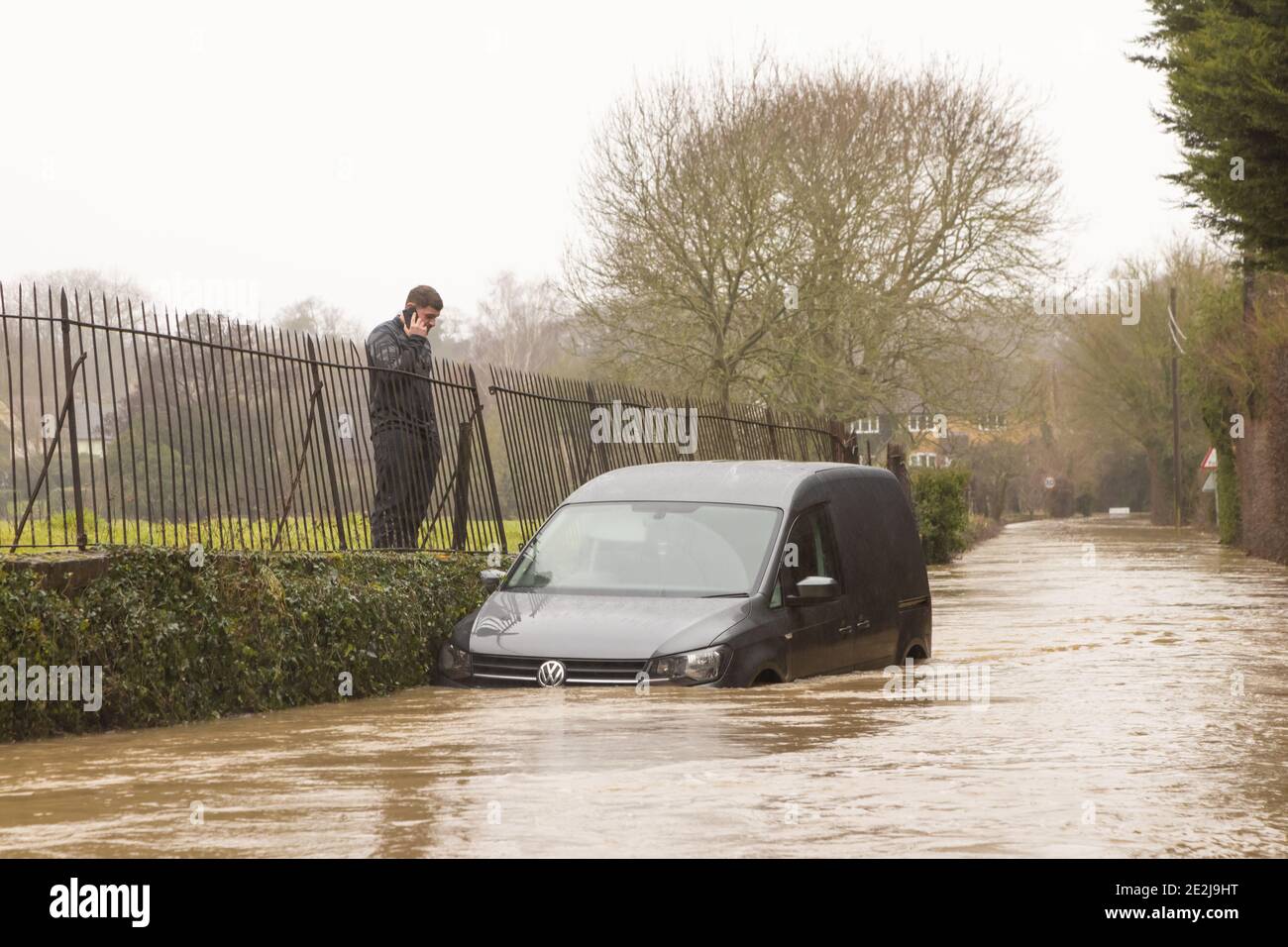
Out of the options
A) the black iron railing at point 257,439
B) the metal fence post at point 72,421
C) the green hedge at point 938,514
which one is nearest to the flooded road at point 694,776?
the metal fence post at point 72,421

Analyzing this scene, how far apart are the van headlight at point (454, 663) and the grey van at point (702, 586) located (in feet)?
0.04

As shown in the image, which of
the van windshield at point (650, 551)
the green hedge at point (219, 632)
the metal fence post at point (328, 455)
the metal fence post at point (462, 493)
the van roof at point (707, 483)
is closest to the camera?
the green hedge at point (219, 632)

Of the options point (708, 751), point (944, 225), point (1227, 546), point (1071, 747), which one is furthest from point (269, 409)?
point (1227, 546)

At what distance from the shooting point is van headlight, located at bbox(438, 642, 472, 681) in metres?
10.3

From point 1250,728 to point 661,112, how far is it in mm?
28891

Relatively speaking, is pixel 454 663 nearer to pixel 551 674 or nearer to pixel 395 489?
pixel 551 674

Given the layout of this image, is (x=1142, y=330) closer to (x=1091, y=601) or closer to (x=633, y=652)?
(x=1091, y=601)

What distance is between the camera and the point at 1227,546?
41.4 m

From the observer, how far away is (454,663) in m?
10.5

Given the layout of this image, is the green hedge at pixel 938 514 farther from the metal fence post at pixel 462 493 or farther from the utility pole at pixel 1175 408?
the utility pole at pixel 1175 408

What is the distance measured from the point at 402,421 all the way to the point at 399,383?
0.28m

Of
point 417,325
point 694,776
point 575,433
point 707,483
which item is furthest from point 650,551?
point 575,433

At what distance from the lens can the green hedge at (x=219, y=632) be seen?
878 centimetres

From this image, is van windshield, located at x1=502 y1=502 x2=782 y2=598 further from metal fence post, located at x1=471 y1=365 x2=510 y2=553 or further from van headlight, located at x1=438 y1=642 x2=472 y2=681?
metal fence post, located at x1=471 y1=365 x2=510 y2=553
